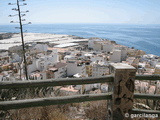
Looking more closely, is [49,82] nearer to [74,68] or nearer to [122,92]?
[122,92]

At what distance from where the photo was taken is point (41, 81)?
5.59ft

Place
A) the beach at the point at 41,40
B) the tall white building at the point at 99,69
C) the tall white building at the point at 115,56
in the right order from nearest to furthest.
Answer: the tall white building at the point at 99,69
the tall white building at the point at 115,56
the beach at the point at 41,40

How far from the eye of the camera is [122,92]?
1826 millimetres

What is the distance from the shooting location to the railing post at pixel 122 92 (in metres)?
1.78

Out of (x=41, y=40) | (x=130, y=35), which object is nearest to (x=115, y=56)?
(x=41, y=40)

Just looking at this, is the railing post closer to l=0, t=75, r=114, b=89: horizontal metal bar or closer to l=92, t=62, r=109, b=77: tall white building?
l=0, t=75, r=114, b=89: horizontal metal bar

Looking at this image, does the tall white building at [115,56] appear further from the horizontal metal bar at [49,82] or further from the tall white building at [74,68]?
the horizontal metal bar at [49,82]

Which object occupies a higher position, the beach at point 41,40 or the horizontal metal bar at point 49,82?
the horizontal metal bar at point 49,82

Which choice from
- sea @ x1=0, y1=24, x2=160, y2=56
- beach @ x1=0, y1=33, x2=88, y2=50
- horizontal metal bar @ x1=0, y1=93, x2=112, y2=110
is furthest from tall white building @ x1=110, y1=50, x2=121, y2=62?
beach @ x1=0, y1=33, x2=88, y2=50

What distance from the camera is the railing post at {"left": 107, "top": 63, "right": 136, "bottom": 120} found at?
1.78m

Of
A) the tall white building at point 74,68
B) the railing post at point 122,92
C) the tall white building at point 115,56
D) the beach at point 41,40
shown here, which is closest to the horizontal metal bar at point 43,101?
the railing post at point 122,92

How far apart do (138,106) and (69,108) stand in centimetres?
116

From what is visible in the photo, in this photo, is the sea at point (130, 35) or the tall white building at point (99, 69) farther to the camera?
the sea at point (130, 35)

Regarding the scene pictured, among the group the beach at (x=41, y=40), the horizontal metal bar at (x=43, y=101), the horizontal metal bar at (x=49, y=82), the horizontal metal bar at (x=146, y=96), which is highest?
the horizontal metal bar at (x=49, y=82)
